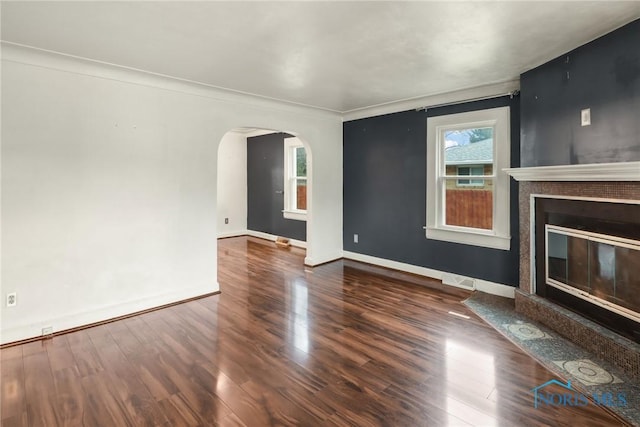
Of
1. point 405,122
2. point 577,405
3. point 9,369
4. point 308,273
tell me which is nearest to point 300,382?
point 577,405

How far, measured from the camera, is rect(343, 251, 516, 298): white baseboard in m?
3.95

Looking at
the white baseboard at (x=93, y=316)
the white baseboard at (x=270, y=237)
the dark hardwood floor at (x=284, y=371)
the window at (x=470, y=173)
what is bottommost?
the dark hardwood floor at (x=284, y=371)

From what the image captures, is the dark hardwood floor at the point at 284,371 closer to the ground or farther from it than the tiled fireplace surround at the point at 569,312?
closer to the ground

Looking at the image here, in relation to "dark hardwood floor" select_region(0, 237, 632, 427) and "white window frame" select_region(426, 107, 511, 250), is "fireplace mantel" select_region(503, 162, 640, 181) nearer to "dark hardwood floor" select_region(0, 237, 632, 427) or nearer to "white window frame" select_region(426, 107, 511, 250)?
"white window frame" select_region(426, 107, 511, 250)

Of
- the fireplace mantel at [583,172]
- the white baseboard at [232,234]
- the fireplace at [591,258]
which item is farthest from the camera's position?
the white baseboard at [232,234]

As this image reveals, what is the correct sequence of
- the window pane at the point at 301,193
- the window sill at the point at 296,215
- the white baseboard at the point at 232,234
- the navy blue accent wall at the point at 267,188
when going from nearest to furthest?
the window sill at the point at 296,215
the window pane at the point at 301,193
the navy blue accent wall at the point at 267,188
the white baseboard at the point at 232,234

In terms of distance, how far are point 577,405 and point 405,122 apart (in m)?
3.74

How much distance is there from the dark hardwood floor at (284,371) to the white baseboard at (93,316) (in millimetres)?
118

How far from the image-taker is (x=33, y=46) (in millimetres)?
2680

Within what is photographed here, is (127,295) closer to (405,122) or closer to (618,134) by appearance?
(405,122)

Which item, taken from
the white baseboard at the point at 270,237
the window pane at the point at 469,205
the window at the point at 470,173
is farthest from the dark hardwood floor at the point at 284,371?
the white baseboard at the point at 270,237

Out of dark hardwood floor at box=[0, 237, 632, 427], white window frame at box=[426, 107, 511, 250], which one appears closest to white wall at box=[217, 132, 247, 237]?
dark hardwood floor at box=[0, 237, 632, 427]

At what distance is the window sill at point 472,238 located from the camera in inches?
156

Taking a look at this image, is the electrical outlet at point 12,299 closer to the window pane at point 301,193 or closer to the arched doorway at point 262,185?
the arched doorway at point 262,185
